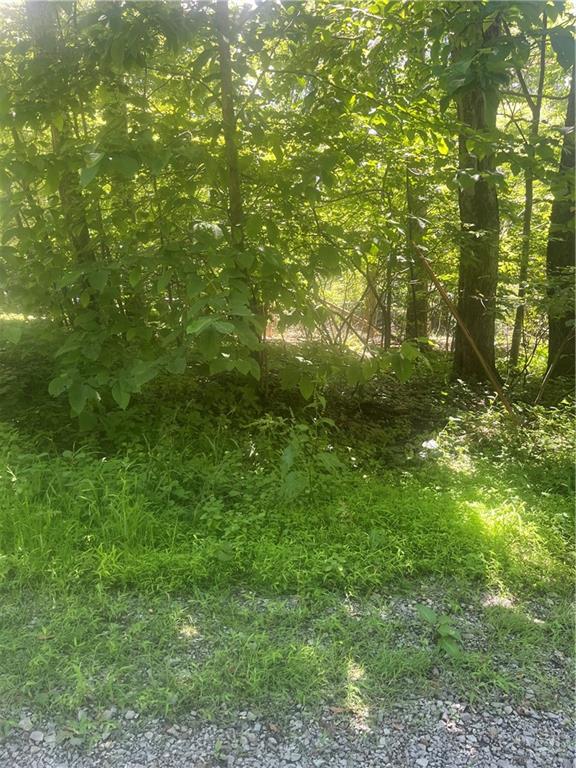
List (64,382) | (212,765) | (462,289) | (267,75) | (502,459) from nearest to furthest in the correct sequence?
(212,765) < (64,382) < (267,75) < (502,459) < (462,289)

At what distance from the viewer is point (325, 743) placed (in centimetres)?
159

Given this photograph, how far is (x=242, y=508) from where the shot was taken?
283 centimetres

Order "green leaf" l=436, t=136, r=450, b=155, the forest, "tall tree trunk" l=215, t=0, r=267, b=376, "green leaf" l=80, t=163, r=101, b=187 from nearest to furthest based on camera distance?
the forest
"green leaf" l=80, t=163, r=101, b=187
"tall tree trunk" l=215, t=0, r=267, b=376
"green leaf" l=436, t=136, r=450, b=155

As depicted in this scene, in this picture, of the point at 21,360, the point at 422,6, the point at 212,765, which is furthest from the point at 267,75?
the point at 212,765

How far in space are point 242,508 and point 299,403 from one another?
1836mm

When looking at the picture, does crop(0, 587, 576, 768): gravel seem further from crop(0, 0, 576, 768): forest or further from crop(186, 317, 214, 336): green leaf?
crop(186, 317, 214, 336): green leaf

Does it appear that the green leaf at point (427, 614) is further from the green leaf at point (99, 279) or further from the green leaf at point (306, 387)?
the green leaf at point (99, 279)

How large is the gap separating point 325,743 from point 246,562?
89 cm

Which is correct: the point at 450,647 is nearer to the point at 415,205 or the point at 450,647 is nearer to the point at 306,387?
the point at 306,387

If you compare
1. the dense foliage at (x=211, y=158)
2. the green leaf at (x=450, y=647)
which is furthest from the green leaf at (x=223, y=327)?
the green leaf at (x=450, y=647)

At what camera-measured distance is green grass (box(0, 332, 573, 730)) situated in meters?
1.80

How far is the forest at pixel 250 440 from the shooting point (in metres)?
1.72

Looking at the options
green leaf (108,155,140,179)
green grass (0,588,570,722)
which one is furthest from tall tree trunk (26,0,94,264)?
green grass (0,588,570,722)

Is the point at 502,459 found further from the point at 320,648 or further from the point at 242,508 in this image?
the point at 320,648
